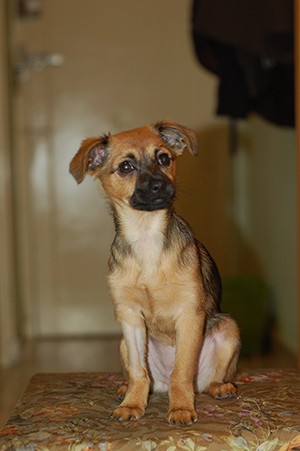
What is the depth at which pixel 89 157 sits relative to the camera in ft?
4.85

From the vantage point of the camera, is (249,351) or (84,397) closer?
(84,397)

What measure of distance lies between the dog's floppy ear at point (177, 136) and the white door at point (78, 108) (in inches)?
105

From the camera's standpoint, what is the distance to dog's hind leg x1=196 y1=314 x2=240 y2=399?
59.6 inches

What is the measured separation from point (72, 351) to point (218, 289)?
2373mm

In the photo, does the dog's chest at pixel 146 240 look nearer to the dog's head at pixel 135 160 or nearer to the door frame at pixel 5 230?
the dog's head at pixel 135 160

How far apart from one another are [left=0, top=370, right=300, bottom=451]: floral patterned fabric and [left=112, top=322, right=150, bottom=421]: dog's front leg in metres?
0.03

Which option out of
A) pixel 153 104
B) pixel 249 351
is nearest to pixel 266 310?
pixel 249 351

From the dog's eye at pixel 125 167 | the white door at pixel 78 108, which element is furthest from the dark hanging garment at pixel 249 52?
the dog's eye at pixel 125 167

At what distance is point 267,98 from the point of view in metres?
3.29

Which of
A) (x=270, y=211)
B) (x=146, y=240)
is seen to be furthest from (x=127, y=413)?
(x=270, y=211)

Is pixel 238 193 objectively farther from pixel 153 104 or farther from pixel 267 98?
pixel 267 98

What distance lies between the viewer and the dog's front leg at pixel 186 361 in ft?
4.46

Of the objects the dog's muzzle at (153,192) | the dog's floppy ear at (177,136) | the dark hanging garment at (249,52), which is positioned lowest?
the dog's muzzle at (153,192)

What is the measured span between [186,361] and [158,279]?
6.0 inches
